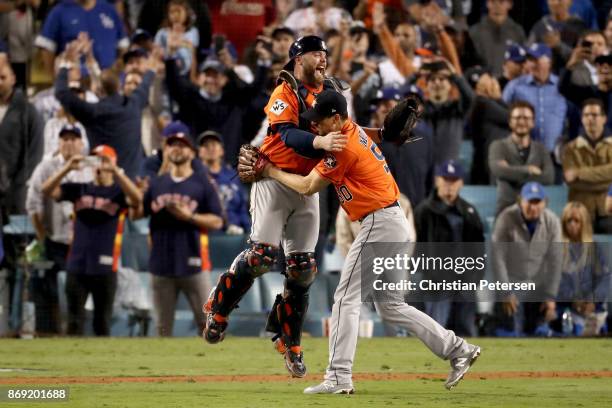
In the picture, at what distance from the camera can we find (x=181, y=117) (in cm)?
1419

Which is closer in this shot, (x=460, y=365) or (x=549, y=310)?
(x=460, y=365)

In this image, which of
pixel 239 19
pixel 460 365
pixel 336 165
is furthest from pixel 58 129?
pixel 460 365

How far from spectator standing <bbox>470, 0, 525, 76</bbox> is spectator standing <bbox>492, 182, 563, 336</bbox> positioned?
219 centimetres

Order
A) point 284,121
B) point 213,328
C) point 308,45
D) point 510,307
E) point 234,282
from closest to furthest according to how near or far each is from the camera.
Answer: point 284,121 → point 308,45 → point 234,282 → point 213,328 → point 510,307

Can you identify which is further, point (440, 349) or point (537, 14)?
point (537, 14)

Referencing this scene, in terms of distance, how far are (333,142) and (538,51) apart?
7383mm

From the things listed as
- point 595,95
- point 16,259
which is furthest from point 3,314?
point 595,95

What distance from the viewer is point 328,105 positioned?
310 inches

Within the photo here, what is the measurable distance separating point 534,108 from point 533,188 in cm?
122

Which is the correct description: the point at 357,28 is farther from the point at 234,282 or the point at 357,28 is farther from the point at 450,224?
the point at 234,282

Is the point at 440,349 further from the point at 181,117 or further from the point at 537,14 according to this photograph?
the point at 537,14

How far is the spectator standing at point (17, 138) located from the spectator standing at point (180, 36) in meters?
1.84

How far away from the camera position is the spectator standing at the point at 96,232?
12875 mm

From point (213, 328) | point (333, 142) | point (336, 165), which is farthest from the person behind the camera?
point (213, 328)
